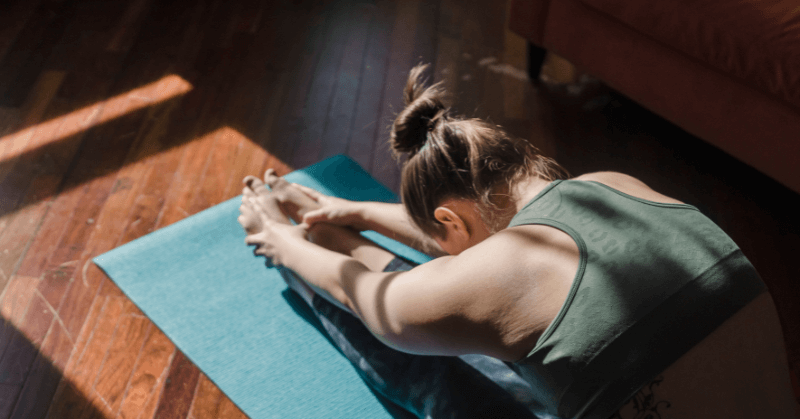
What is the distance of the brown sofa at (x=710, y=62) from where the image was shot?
1.42m

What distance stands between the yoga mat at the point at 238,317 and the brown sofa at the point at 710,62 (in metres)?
0.86

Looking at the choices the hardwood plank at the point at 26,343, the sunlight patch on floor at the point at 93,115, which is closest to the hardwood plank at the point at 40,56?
the sunlight patch on floor at the point at 93,115

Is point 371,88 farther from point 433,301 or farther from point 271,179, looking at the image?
point 433,301

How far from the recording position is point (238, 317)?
1.36m

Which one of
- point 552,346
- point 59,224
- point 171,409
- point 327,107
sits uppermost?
point 552,346

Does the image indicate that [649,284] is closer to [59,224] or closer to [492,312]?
[492,312]

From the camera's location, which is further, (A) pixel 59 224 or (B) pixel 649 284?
(A) pixel 59 224

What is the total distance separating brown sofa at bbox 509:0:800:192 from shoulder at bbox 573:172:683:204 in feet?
2.63

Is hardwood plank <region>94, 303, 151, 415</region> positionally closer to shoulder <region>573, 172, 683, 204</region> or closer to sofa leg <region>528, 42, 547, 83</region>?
shoulder <region>573, 172, 683, 204</region>

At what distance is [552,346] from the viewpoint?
30.3 inches

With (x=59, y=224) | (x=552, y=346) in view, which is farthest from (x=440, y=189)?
(x=59, y=224)

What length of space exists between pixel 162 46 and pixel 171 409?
1.46 meters

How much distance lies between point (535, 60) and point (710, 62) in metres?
0.68

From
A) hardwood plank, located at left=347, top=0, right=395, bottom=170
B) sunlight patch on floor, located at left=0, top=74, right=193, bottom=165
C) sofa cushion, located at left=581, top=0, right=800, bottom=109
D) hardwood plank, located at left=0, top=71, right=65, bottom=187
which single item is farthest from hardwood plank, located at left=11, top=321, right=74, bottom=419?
sofa cushion, located at left=581, top=0, right=800, bottom=109
